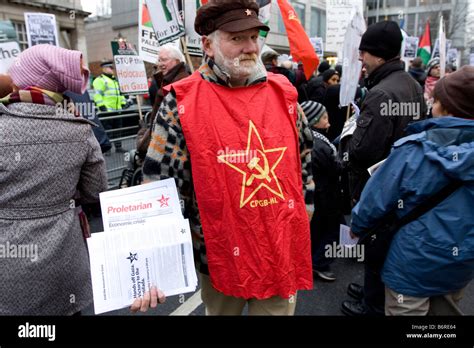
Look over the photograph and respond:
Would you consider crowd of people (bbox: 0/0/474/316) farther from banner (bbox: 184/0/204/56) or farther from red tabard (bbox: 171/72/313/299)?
banner (bbox: 184/0/204/56)

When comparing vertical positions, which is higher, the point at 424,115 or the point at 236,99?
the point at 236,99

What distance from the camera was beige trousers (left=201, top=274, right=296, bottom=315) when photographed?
1.96 meters

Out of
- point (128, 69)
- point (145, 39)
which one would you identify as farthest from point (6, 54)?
point (145, 39)

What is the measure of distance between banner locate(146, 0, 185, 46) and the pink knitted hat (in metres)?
2.62

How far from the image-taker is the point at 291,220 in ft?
6.06

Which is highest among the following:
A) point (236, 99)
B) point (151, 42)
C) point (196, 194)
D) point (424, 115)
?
point (151, 42)

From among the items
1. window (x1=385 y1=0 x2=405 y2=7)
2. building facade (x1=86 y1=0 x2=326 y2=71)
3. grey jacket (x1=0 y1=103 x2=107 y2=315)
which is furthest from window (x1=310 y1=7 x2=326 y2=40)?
grey jacket (x1=0 y1=103 x2=107 y2=315)

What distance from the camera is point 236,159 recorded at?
177cm

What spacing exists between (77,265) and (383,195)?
5.54ft

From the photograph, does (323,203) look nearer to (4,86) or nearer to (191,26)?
(191,26)
